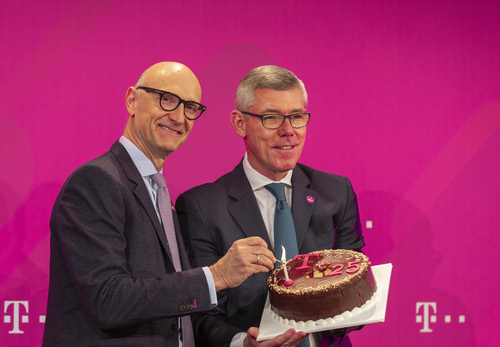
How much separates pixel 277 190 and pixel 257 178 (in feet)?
0.41

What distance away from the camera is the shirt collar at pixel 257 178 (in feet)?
8.55

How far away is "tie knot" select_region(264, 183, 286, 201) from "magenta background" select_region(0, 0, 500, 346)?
73 cm

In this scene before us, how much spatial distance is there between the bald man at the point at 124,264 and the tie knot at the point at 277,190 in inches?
24.1

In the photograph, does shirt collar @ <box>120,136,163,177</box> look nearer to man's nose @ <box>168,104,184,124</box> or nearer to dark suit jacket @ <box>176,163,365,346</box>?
man's nose @ <box>168,104,184,124</box>

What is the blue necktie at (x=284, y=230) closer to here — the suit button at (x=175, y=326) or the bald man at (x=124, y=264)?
the bald man at (x=124, y=264)

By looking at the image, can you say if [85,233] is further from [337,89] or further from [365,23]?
[365,23]

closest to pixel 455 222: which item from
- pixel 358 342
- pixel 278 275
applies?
pixel 358 342

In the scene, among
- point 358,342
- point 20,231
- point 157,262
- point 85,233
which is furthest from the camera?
point 358,342

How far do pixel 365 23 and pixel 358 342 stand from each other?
2.06 metres

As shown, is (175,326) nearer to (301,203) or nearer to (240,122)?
(301,203)

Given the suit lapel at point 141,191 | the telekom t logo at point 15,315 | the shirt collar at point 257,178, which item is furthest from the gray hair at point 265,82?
the telekom t logo at point 15,315

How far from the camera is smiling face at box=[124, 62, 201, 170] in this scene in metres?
2.20

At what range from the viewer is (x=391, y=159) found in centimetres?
337

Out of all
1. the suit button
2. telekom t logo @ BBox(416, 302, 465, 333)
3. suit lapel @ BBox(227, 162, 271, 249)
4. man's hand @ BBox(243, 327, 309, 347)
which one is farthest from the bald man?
telekom t logo @ BBox(416, 302, 465, 333)
